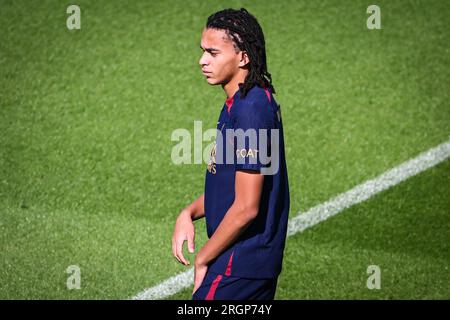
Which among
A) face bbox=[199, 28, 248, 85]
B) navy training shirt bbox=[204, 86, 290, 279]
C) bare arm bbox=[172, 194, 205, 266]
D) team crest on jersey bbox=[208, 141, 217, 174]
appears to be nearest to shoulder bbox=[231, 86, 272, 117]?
navy training shirt bbox=[204, 86, 290, 279]

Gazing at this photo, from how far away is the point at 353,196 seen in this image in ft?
22.8

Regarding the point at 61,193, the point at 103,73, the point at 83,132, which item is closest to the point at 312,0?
the point at 103,73

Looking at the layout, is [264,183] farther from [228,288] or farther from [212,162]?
[228,288]

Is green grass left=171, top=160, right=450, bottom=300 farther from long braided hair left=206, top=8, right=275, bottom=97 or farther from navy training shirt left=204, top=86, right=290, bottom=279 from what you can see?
long braided hair left=206, top=8, right=275, bottom=97

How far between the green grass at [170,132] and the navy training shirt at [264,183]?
2440 millimetres

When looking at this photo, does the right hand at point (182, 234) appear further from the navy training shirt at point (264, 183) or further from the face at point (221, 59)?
the face at point (221, 59)

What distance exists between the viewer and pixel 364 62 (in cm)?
831

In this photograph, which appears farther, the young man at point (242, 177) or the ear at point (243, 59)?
the ear at point (243, 59)

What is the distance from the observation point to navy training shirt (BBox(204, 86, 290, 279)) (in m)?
3.27

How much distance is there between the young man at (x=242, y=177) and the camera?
3258 mm

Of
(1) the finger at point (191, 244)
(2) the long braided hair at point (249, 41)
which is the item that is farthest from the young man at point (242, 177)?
(1) the finger at point (191, 244)

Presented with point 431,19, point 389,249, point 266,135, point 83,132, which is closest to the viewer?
point 266,135
